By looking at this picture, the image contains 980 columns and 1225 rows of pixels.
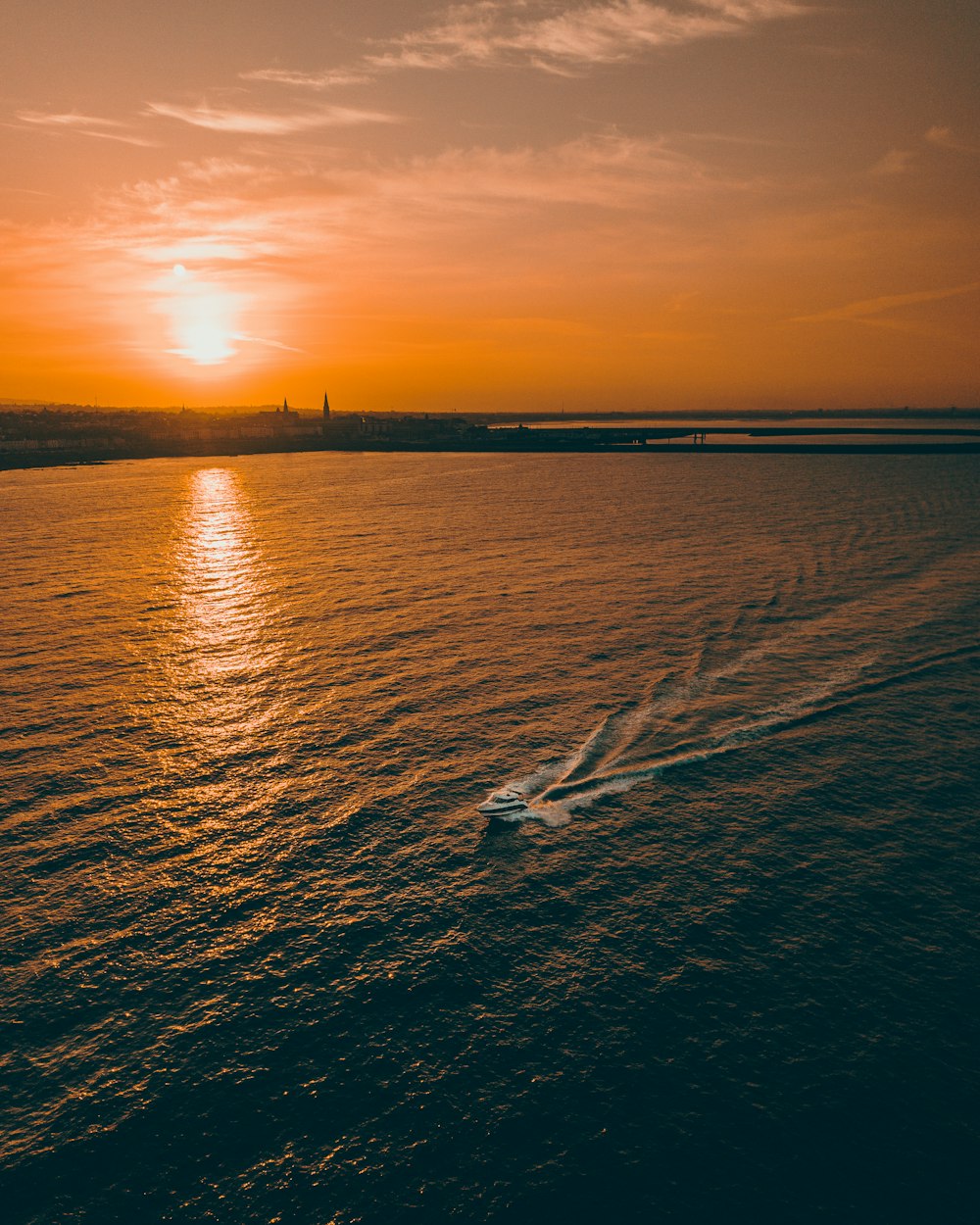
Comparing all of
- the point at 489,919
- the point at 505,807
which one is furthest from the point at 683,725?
the point at 489,919

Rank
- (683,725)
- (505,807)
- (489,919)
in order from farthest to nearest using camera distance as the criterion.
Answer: (683,725), (505,807), (489,919)

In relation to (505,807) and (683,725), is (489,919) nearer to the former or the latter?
(505,807)

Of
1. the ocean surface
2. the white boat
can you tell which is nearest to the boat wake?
the white boat

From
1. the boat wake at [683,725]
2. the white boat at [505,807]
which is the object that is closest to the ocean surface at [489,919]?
the boat wake at [683,725]

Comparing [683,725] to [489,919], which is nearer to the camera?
[489,919]

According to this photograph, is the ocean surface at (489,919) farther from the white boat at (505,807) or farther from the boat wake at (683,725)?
the white boat at (505,807)

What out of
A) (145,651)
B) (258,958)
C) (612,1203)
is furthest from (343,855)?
(145,651)
